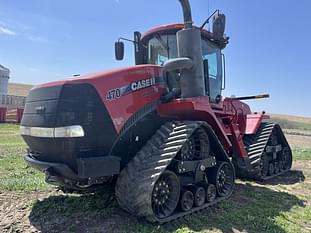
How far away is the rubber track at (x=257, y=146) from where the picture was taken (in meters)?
8.02

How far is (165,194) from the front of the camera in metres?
4.84

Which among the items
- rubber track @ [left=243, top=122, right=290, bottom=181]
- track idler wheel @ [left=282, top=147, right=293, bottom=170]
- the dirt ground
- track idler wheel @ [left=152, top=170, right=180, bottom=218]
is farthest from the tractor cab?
track idler wheel @ [left=282, top=147, right=293, bottom=170]

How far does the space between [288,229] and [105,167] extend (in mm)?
2854

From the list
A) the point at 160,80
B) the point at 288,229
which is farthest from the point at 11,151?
the point at 288,229

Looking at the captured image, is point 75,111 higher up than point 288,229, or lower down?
higher up

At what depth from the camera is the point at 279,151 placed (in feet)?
31.7

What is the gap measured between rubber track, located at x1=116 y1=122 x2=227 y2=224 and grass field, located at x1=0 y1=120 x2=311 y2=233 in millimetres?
244

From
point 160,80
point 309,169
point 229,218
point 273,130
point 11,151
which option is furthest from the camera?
point 11,151

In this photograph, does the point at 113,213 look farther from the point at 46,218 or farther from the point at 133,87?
the point at 133,87

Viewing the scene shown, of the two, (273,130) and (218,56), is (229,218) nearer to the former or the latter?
(218,56)

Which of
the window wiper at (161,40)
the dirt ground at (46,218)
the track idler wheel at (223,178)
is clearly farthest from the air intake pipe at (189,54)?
the dirt ground at (46,218)

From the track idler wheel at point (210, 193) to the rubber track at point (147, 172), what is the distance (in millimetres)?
559

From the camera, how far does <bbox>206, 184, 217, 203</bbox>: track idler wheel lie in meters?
5.57

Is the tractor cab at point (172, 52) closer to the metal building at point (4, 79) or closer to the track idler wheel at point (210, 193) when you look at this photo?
the track idler wheel at point (210, 193)
